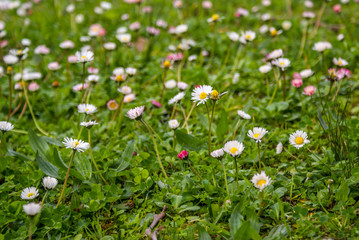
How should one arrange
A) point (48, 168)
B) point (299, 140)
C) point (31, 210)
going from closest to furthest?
point (31, 210) → point (299, 140) → point (48, 168)

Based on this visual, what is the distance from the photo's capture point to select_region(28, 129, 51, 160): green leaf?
182 centimetres

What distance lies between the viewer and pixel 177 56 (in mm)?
2379

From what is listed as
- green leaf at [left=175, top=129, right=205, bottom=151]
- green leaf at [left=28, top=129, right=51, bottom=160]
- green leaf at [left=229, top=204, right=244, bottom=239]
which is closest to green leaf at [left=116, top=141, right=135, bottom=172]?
green leaf at [left=175, top=129, right=205, bottom=151]

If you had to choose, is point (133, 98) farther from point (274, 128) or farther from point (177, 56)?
point (274, 128)

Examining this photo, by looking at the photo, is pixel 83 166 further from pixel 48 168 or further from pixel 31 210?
pixel 31 210

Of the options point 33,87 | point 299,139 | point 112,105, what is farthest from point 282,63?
point 33,87

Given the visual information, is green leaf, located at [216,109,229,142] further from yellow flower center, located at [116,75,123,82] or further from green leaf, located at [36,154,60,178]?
green leaf, located at [36,154,60,178]

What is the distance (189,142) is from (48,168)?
68 centimetres

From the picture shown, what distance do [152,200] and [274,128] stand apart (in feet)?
2.88

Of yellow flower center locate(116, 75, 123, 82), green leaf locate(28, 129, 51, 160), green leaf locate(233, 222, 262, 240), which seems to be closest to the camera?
green leaf locate(233, 222, 262, 240)

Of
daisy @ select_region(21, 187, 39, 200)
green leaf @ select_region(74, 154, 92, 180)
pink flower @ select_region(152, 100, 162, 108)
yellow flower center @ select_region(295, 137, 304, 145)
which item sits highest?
yellow flower center @ select_region(295, 137, 304, 145)

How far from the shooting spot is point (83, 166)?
1.71 m

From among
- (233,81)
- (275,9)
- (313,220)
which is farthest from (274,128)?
(275,9)

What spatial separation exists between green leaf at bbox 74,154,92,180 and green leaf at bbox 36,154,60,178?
0.33 ft
